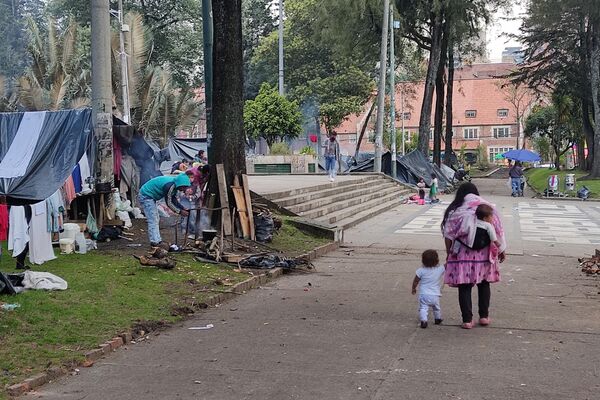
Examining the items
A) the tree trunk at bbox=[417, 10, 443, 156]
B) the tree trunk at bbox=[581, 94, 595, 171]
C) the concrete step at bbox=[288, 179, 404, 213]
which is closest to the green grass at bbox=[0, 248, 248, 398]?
the concrete step at bbox=[288, 179, 404, 213]

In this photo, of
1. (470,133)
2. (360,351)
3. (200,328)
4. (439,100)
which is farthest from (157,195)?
(470,133)

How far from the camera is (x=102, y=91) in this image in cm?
1231

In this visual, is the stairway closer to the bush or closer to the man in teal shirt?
the man in teal shirt

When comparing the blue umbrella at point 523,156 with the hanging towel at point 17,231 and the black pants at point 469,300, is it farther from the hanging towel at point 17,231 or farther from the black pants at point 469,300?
the hanging towel at point 17,231

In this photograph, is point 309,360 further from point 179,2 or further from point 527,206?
point 179,2

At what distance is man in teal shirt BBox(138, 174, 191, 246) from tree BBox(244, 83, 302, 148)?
A: 95.9 ft

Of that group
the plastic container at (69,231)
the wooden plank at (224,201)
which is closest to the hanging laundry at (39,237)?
the plastic container at (69,231)

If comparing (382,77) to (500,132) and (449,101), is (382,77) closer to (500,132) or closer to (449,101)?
(449,101)

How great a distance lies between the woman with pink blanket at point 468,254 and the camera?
7.09 m

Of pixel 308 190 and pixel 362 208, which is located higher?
pixel 308 190

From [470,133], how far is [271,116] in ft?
176

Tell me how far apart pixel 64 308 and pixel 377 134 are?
989 inches

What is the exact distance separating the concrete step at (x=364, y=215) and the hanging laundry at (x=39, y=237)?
26.3ft

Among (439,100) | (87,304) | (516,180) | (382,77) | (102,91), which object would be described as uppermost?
(382,77)
